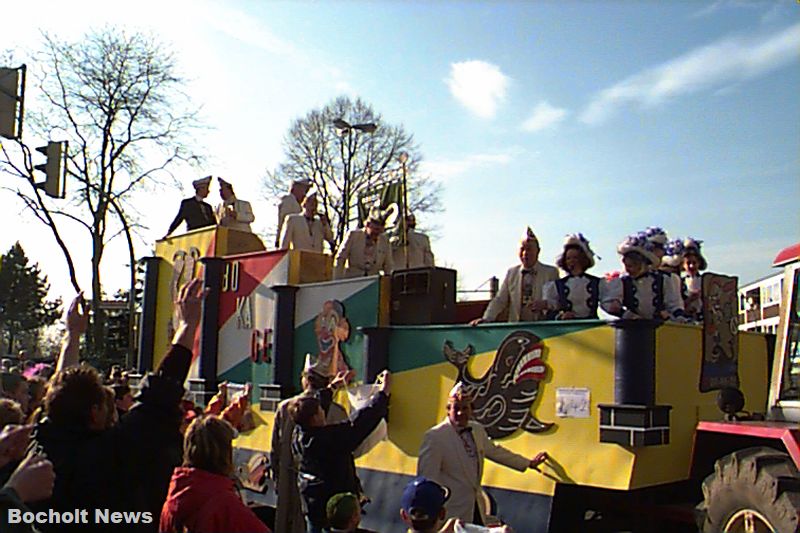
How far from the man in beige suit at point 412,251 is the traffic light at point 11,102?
411cm

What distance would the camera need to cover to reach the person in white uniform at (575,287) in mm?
6227

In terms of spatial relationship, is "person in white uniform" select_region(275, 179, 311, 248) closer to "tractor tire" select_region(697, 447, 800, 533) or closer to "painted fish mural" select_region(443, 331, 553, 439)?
"painted fish mural" select_region(443, 331, 553, 439)

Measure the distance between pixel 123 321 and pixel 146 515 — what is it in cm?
2284

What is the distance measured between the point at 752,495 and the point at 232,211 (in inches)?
311

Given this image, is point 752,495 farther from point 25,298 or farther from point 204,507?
point 25,298

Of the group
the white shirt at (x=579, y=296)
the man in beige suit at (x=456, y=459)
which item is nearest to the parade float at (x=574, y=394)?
the white shirt at (x=579, y=296)

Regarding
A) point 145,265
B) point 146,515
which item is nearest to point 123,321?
point 145,265

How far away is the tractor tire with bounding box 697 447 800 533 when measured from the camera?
4.60 meters

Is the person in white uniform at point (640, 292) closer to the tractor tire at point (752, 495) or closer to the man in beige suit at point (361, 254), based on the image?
the tractor tire at point (752, 495)

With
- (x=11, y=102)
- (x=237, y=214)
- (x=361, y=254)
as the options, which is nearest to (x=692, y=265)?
(x=361, y=254)

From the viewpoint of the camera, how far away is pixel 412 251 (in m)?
9.48

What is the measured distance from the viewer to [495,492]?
20.6ft

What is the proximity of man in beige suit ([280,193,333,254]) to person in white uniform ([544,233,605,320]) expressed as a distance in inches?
153

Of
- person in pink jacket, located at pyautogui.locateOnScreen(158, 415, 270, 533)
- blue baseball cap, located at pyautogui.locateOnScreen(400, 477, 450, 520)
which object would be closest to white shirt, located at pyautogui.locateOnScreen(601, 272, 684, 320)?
blue baseball cap, located at pyautogui.locateOnScreen(400, 477, 450, 520)
